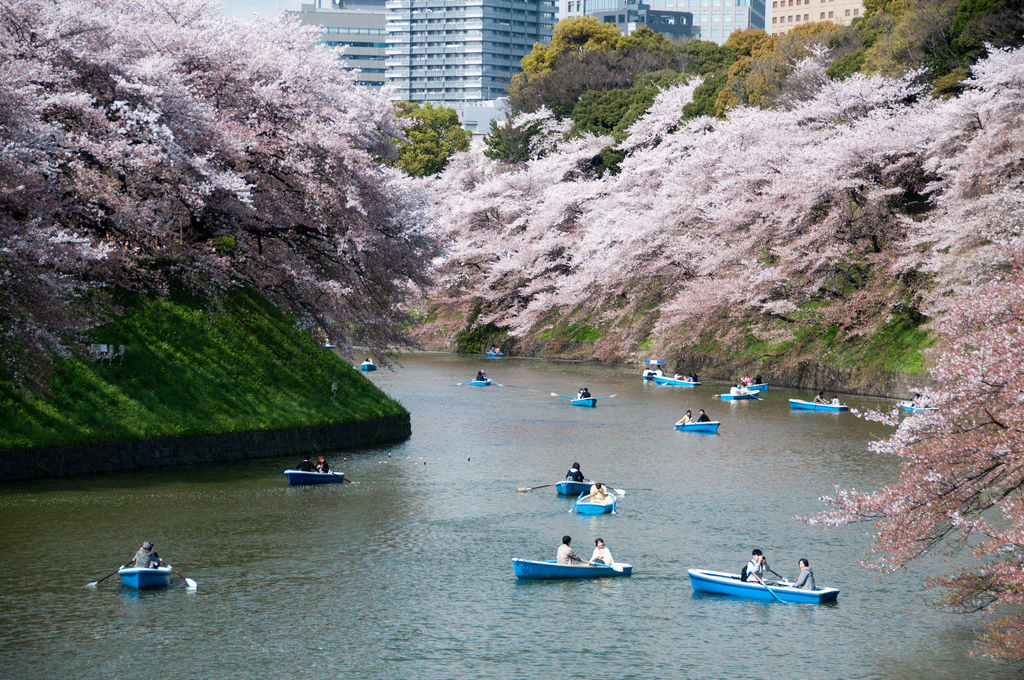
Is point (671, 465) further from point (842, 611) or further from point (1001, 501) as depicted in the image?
point (1001, 501)

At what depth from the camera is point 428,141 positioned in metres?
118

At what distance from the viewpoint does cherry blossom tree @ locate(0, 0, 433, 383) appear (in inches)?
1086

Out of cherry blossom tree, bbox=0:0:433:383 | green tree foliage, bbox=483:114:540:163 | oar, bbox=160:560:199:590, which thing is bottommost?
oar, bbox=160:560:199:590

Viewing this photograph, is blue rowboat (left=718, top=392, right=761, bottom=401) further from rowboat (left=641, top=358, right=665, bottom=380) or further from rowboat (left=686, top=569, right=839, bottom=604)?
rowboat (left=686, top=569, right=839, bottom=604)

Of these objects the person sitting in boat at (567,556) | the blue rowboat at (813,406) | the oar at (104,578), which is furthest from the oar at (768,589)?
the blue rowboat at (813,406)

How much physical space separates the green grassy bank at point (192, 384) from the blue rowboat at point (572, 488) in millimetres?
10126

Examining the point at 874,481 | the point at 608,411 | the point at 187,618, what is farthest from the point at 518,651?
the point at 608,411

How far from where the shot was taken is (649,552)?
84.6ft

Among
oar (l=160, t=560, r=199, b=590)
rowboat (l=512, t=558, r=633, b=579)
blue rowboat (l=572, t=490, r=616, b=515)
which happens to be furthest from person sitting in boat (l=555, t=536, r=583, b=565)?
oar (l=160, t=560, r=199, b=590)

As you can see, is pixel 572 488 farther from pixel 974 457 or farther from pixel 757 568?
pixel 974 457

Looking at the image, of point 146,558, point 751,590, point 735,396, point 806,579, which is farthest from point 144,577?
point 735,396

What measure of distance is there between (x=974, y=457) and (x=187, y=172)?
25887mm

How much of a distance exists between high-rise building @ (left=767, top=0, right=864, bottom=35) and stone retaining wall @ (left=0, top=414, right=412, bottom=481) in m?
165

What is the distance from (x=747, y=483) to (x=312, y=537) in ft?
48.8
